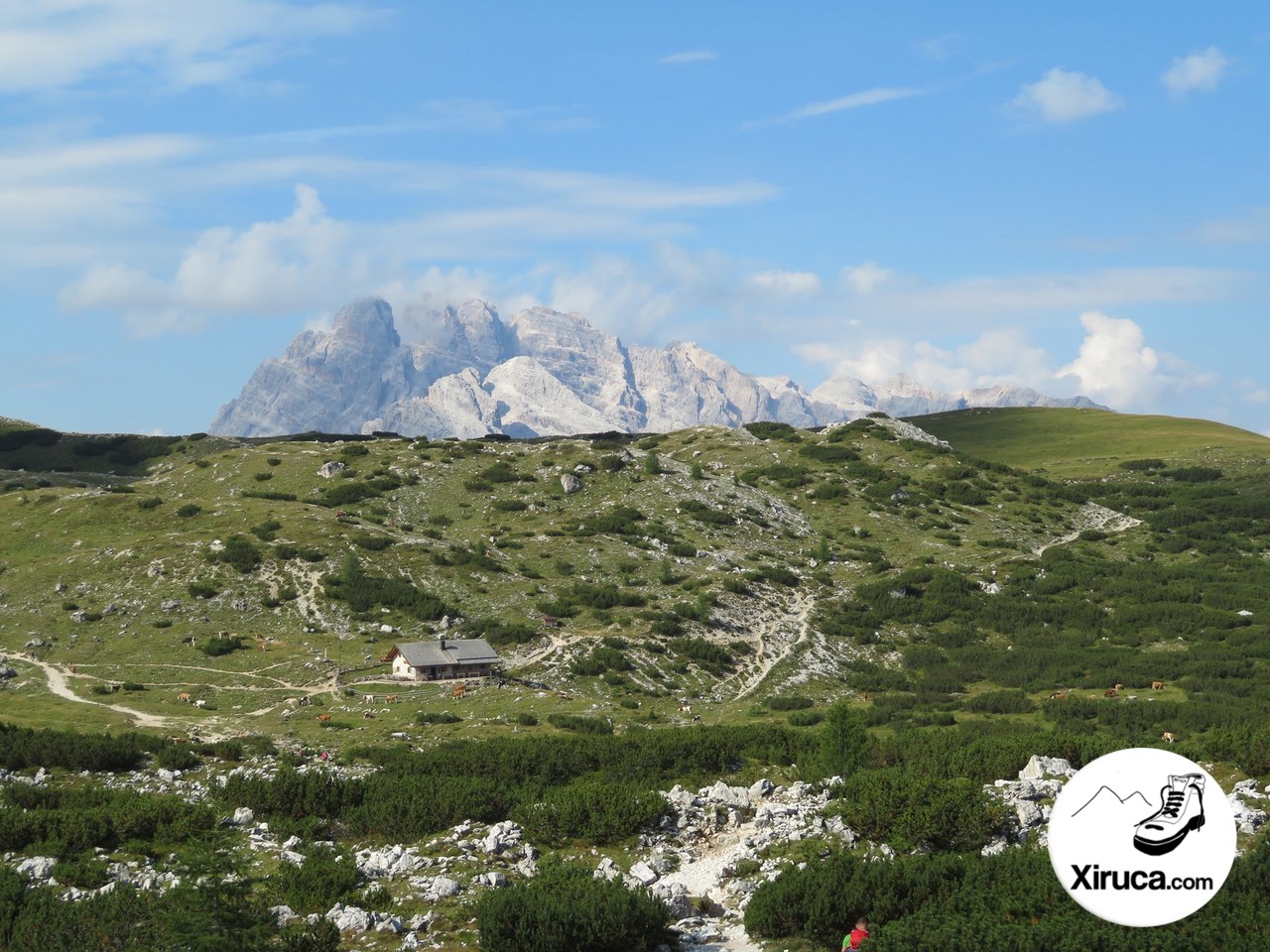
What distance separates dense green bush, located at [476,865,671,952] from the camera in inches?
930

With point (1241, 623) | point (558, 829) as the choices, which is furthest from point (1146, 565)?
point (558, 829)

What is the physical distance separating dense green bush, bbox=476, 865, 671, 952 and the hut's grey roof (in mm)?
49069

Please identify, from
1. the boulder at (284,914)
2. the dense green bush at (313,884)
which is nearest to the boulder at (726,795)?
the dense green bush at (313,884)

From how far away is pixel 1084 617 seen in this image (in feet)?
319

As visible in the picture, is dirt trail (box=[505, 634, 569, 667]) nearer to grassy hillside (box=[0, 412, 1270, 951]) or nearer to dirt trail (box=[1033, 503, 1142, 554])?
grassy hillside (box=[0, 412, 1270, 951])

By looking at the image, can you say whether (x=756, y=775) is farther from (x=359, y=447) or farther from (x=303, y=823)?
(x=359, y=447)

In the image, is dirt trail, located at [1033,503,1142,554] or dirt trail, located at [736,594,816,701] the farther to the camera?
dirt trail, located at [1033,503,1142,554]

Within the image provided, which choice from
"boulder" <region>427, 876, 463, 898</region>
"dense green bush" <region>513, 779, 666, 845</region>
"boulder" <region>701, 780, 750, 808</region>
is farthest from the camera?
"boulder" <region>701, 780, 750, 808</region>

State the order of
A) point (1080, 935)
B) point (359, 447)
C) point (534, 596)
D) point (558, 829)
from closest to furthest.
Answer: point (1080, 935) → point (558, 829) → point (534, 596) → point (359, 447)

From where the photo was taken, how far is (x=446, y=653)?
7425 centimetres

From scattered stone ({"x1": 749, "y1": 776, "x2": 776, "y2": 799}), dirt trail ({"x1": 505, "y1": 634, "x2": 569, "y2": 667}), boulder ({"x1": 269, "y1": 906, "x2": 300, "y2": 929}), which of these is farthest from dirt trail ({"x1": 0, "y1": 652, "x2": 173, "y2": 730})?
boulder ({"x1": 269, "y1": 906, "x2": 300, "y2": 929})

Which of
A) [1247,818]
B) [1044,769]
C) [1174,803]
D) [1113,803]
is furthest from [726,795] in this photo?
[1174,803]

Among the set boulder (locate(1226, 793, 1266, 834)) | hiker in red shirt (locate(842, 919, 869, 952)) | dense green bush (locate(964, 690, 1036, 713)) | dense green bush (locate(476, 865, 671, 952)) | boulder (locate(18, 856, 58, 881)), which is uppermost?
boulder (locate(1226, 793, 1266, 834))

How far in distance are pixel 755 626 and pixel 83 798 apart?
6201 centimetres
